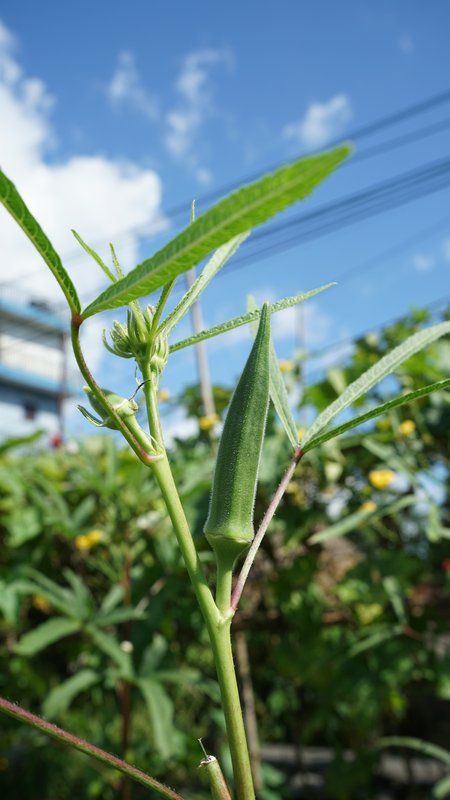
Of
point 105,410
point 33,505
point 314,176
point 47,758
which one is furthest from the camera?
point 47,758

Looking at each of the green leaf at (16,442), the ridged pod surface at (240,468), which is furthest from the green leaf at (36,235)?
the green leaf at (16,442)

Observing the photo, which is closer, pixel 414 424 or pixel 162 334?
pixel 162 334

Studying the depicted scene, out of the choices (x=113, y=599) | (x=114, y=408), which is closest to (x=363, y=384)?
(x=114, y=408)

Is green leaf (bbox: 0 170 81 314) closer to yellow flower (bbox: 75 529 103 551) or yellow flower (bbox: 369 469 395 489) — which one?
yellow flower (bbox: 369 469 395 489)

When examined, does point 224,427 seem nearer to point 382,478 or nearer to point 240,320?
point 240,320

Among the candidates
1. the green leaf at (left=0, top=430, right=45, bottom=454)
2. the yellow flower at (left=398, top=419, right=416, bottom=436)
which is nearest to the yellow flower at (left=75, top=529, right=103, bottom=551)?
the green leaf at (left=0, top=430, right=45, bottom=454)

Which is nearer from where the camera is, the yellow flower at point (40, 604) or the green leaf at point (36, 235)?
the green leaf at point (36, 235)

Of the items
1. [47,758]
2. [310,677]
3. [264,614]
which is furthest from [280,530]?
[47,758]

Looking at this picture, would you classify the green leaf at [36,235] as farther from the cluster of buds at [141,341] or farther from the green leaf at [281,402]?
the green leaf at [281,402]

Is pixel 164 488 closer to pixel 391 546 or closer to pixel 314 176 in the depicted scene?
pixel 314 176
